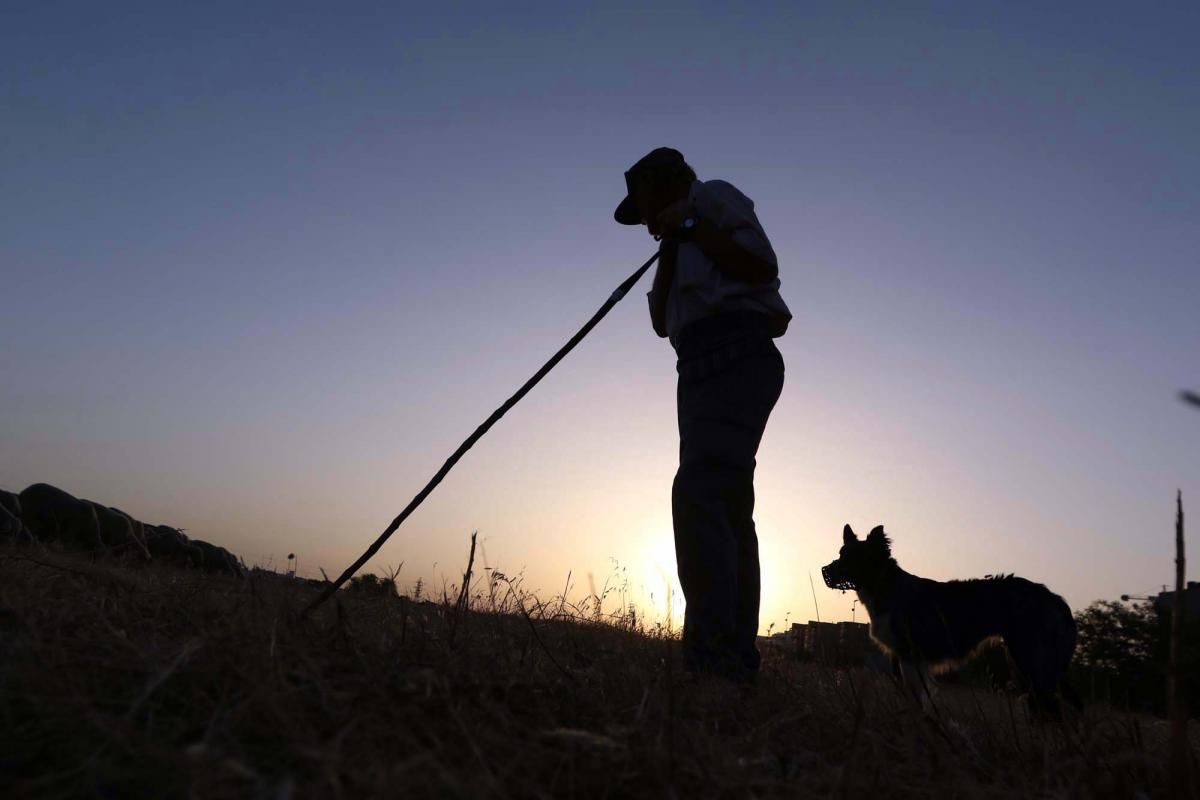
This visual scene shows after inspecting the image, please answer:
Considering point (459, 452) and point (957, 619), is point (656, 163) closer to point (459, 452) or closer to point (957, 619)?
point (459, 452)

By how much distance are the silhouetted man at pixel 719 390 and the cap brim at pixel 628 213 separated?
493 millimetres

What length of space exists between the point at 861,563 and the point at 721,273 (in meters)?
3.82

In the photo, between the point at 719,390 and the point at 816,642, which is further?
the point at 816,642

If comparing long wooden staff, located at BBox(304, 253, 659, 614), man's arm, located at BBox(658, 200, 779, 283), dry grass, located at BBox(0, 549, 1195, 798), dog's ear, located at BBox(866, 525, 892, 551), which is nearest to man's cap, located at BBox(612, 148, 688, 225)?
man's arm, located at BBox(658, 200, 779, 283)

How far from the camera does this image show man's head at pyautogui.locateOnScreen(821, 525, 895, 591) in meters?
6.57

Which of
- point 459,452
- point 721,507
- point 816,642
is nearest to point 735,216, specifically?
point 721,507

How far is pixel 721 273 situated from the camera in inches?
148

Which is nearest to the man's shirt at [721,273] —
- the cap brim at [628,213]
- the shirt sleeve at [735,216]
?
the shirt sleeve at [735,216]

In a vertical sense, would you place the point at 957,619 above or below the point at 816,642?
above

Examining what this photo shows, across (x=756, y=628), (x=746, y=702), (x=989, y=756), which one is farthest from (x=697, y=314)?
(x=989, y=756)

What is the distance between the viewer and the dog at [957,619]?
489 centimetres

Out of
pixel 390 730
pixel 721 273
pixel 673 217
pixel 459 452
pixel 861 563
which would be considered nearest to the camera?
pixel 390 730

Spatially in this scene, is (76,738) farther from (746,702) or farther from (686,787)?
(746,702)

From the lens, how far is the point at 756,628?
3809 millimetres
